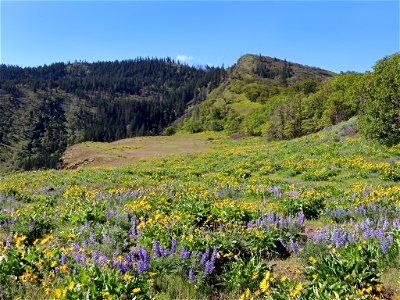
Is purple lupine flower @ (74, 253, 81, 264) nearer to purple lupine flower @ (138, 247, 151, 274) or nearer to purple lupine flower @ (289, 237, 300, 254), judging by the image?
purple lupine flower @ (138, 247, 151, 274)

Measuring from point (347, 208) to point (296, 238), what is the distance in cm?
328

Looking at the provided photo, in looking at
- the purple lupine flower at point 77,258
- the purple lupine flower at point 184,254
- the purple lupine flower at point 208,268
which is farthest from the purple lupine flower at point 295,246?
the purple lupine flower at point 77,258

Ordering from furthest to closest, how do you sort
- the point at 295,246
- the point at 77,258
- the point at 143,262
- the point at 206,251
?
the point at 295,246
the point at 206,251
the point at 77,258
the point at 143,262

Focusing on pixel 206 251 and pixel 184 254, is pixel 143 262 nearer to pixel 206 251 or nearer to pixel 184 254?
pixel 184 254

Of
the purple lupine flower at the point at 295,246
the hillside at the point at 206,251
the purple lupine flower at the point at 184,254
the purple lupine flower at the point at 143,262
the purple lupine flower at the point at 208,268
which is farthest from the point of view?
the purple lupine flower at the point at 295,246

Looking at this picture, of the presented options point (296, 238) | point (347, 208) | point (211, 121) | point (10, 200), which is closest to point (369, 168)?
point (347, 208)

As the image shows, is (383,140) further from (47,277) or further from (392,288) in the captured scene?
(47,277)

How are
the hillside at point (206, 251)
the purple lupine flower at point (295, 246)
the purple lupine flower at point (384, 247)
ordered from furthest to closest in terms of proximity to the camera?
the purple lupine flower at point (295, 246) < the purple lupine flower at point (384, 247) < the hillside at point (206, 251)

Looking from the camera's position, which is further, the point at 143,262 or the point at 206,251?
the point at 206,251

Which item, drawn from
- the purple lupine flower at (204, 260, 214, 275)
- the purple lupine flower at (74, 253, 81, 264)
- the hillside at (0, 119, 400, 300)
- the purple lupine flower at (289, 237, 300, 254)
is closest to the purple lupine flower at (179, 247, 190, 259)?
the hillside at (0, 119, 400, 300)

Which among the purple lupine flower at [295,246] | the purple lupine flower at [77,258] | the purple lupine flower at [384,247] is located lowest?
the purple lupine flower at [295,246]

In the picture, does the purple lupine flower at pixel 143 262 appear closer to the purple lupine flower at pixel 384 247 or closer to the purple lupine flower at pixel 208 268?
the purple lupine flower at pixel 208 268

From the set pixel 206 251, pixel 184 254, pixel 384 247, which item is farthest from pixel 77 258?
pixel 384 247

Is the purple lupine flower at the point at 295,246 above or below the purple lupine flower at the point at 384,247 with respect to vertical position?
below
